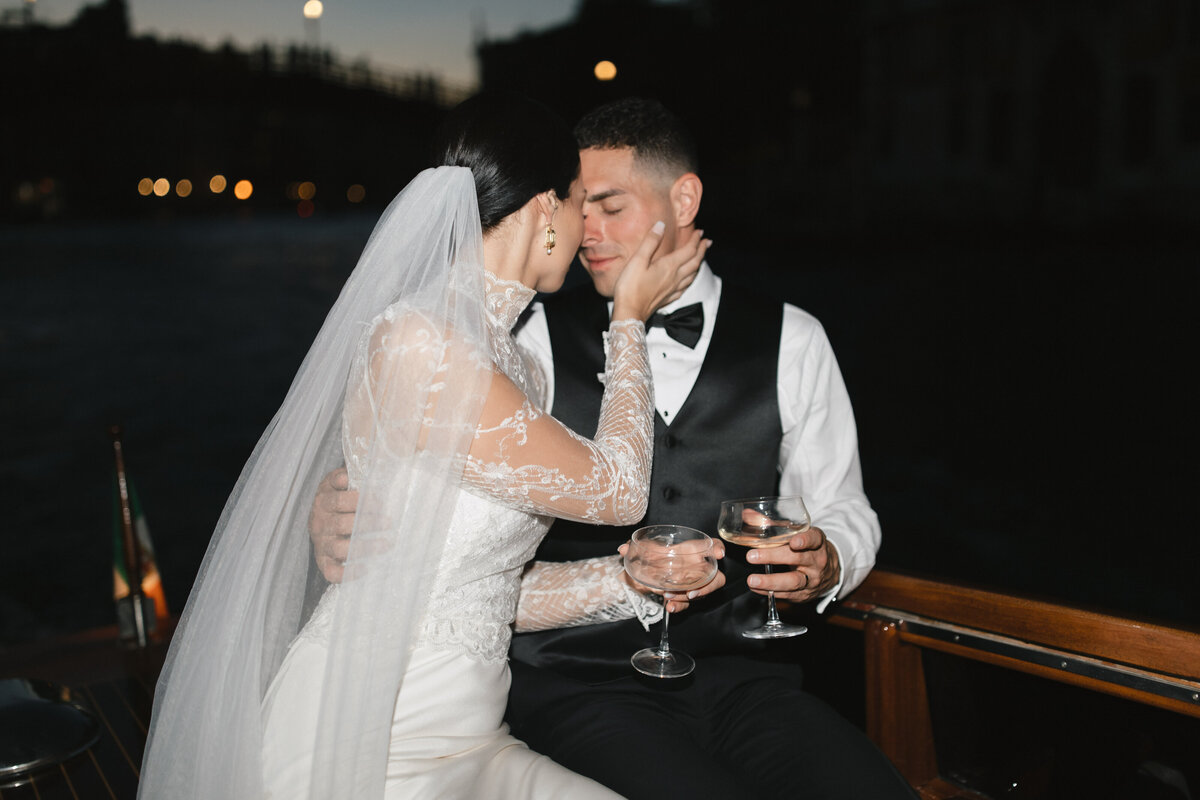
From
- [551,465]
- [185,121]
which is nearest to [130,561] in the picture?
[551,465]

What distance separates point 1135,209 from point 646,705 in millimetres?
22288

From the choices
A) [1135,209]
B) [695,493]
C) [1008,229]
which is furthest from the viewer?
[1008,229]

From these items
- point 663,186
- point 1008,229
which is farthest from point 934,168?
point 663,186

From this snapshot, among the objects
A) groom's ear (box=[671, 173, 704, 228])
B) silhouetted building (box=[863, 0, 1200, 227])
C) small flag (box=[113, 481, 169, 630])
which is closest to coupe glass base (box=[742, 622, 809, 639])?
groom's ear (box=[671, 173, 704, 228])

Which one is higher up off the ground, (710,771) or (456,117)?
(456,117)

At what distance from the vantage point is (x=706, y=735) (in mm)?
1969

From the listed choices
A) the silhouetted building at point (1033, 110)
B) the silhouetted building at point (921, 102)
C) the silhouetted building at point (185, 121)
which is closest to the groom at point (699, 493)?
the silhouetted building at point (185, 121)

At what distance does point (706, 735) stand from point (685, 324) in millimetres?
857

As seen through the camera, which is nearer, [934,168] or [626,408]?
[626,408]

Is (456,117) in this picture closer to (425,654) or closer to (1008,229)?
(425,654)

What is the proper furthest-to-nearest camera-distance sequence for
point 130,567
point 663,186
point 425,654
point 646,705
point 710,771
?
point 130,567 → point 663,186 → point 646,705 → point 710,771 → point 425,654

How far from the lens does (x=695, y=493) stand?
2078 millimetres

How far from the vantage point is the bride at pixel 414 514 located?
1.50 metres

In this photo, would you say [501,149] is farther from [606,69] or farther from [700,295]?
[606,69]
